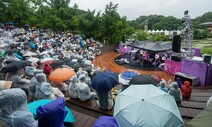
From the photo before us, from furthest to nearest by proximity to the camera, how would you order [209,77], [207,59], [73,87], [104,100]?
[209,77] → [207,59] → [73,87] → [104,100]

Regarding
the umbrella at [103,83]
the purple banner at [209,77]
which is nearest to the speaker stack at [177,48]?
the purple banner at [209,77]

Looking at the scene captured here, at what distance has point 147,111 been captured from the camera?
257cm

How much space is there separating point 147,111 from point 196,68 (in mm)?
8297

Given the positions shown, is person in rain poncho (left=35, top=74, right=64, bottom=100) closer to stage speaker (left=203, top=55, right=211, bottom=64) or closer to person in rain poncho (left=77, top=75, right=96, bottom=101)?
person in rain poncho (left=77, top=75, right=96, bottom=101)

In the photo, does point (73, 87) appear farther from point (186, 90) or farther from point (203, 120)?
point (186, 90)

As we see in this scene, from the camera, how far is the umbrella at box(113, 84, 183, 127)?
97.9 inches

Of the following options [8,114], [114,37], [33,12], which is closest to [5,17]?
[33,12]

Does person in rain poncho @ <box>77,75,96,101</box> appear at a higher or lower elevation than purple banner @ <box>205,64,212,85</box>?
higher

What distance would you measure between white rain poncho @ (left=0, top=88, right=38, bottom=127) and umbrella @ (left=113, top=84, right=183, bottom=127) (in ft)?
5.41

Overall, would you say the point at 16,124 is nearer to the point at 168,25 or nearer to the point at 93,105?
the point at 93,105

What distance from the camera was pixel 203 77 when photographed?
29.2 feet

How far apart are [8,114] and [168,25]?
61981 mm

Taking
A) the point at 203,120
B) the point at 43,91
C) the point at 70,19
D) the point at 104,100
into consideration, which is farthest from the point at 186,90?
the point at 70,19

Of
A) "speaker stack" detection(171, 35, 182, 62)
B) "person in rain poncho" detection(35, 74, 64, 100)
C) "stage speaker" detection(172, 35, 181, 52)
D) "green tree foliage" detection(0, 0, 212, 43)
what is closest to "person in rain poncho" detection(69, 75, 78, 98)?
Result: "person in rain poncho" detection(35, 74, 64, 100)
